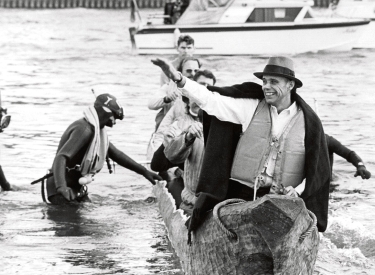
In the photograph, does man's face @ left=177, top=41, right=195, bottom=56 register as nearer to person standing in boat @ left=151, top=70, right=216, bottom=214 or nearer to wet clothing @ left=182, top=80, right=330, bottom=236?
person standing in boat @ left=151, top=70, right=216, bottom=214

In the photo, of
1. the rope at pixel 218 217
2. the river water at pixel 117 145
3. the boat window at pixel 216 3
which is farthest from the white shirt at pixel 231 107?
the boat window at pixel 216 3

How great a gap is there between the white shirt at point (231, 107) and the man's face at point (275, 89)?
11cm

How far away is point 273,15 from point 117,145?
43.5 ft

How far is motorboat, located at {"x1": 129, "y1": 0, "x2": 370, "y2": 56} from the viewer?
82.7 feet

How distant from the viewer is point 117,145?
530 inches

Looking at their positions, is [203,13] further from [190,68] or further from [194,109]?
[194,109]

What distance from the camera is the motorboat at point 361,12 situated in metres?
28.2

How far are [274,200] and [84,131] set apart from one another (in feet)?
13.2

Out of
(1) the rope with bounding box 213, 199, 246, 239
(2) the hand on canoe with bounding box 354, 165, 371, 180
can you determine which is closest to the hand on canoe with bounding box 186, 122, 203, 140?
(1) the rope with bounding box 213, 199, 246, 239

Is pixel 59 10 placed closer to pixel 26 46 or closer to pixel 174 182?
pixel 26 46

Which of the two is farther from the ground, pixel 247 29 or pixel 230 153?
pixel 230 153

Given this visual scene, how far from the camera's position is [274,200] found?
5074mm

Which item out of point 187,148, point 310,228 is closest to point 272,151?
point 310,228

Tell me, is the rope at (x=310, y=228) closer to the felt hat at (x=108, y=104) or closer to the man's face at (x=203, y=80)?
the man's face at (x=203, y=80)
